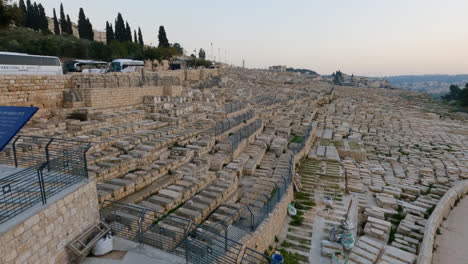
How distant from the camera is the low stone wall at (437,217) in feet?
27.8

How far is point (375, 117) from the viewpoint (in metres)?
32.1

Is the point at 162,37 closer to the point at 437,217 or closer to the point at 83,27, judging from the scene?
the point at 83,27

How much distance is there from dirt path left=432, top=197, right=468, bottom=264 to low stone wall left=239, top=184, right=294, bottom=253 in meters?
5.18

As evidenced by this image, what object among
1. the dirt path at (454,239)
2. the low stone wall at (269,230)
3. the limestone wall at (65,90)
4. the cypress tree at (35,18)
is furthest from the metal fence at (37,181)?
the cypress tree at (35,18)

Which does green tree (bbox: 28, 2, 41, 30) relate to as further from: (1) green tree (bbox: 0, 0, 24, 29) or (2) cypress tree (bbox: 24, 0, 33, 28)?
(1) green tree (bbox: 0, 0, 24, 29)

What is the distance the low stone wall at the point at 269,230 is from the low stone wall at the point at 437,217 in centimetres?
429

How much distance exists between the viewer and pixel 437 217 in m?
10.7


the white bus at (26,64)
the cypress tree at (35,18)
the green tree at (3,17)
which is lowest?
the white bus at (26,64)

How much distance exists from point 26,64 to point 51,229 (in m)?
12.4

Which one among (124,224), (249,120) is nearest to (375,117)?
(249,120)

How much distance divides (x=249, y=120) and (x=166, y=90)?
268 inches

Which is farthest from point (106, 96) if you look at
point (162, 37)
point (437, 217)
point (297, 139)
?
point (162, 37)

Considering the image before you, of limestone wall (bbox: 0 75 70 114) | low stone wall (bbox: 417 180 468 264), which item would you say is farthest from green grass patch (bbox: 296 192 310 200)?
limestone wall (bbox: 0 75 70 114)

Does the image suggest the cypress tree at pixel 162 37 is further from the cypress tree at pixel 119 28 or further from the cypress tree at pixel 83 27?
the cypress tree at pixel 83 27
